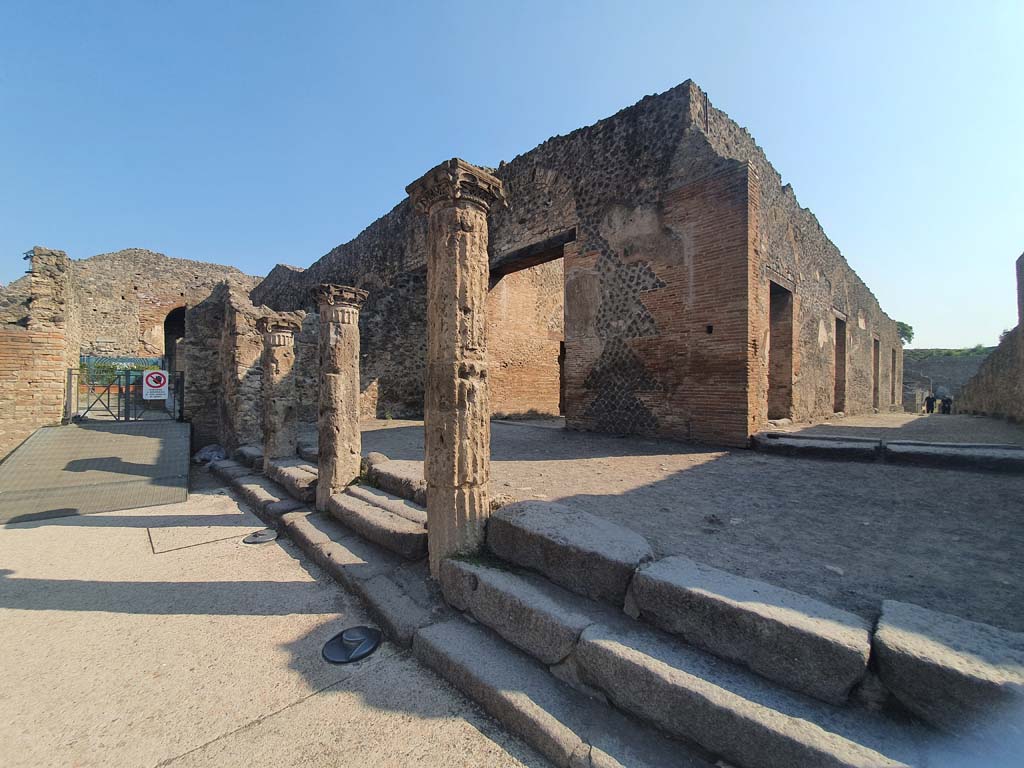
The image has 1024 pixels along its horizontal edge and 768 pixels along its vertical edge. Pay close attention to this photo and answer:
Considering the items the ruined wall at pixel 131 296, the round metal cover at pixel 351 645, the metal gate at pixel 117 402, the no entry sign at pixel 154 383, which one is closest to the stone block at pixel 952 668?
the round metal cover at pixel 351 645

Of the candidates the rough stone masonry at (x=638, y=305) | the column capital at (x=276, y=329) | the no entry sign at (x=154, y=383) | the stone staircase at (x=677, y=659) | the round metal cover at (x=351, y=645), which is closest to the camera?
the stone staircase at (x=677, y=659)

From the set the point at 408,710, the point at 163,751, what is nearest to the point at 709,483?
the point at 408,710

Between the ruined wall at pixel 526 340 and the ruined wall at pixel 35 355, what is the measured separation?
8.89 metres

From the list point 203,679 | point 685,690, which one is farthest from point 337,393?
point 685,690

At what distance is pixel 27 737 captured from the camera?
1.90 m

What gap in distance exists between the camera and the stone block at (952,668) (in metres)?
1.31

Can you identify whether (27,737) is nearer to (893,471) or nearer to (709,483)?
(709,483)

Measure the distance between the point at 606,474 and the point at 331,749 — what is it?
3.51 m

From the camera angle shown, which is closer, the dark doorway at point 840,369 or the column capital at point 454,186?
the column capital at point 454,186

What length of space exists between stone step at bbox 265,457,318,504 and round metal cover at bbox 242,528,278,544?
1.81ft

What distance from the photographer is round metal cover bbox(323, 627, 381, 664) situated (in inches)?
96.3

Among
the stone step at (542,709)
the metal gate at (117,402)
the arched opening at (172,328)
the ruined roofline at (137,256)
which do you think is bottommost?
the stone step at (542,709)

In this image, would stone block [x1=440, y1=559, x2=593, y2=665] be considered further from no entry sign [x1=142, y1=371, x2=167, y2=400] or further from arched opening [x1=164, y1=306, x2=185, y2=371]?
arched opening [x1=164, y1=306, x2=185, y2=371]

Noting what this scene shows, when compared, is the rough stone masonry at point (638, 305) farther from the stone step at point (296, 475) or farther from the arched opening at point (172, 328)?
the arched opening at point (172, 328)
